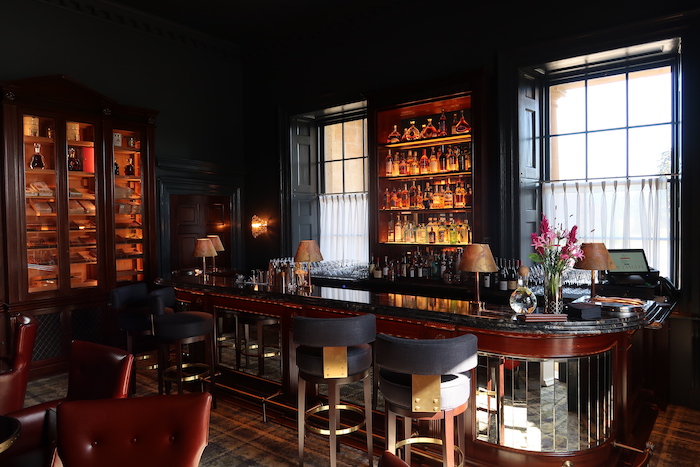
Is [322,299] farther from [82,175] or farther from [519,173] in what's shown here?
[82,175]

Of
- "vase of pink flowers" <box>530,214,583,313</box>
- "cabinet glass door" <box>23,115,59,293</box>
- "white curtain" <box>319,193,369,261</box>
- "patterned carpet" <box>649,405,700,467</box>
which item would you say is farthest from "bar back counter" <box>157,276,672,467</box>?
"cabinet glass door" <box>23,115,59,293</box>

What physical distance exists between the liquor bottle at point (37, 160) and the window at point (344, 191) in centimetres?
366

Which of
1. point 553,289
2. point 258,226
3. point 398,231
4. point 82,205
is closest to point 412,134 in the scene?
point 398,231

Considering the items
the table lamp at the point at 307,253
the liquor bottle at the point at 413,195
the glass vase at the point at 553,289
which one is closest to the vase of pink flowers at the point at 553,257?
the glass vase at the point at 553,289

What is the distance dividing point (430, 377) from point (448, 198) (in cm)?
340

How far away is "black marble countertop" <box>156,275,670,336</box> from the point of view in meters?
2.87

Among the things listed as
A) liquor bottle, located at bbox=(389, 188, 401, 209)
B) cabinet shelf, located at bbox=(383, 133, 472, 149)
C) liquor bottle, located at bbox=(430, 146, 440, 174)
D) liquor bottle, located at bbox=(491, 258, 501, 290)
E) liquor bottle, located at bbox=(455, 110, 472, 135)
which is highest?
liquor bottle, located at bbox=(455, 110, 472, 135)

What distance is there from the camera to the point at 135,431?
2006 millimetres

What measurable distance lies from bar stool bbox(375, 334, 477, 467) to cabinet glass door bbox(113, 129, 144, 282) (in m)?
4.63

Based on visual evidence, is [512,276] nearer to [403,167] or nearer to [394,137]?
[403,167]

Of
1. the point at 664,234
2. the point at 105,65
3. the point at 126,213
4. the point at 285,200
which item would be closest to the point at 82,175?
the point at 126,213

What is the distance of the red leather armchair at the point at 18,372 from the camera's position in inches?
129

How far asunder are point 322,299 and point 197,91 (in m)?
4.85

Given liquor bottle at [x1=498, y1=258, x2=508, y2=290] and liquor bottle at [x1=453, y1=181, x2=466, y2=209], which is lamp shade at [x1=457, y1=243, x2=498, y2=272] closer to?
liquor bottle at [x1=498, y1=258, x2=508, y2=290]
